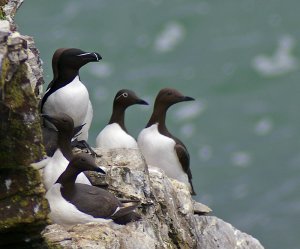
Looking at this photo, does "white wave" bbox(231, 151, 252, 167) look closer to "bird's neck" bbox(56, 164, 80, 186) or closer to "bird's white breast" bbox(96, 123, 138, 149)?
"bird's white breast" bbox(96, 123, 138, 149)

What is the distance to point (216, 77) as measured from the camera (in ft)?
106

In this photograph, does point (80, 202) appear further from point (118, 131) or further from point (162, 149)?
point (162, 149)

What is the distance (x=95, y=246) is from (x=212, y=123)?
22.2 meters

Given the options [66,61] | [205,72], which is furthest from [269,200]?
[66,61]

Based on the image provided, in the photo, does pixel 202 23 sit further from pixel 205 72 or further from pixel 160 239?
pixel 160 239

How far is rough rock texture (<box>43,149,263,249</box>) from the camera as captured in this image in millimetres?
9182

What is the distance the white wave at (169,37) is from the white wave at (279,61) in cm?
257

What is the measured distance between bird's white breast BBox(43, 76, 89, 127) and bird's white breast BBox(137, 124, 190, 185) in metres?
2.07

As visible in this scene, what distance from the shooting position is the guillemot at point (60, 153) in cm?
997

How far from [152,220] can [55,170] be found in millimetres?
1058

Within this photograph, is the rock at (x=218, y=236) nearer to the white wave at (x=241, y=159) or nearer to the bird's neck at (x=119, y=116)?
the bird's neck at (x=119, y=116)

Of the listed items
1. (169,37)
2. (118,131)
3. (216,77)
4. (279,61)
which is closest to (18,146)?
(118,131)

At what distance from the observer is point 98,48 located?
3259 centimetres

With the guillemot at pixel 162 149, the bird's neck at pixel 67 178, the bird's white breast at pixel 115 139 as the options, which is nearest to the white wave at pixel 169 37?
the guillemot at pixel 162 149
